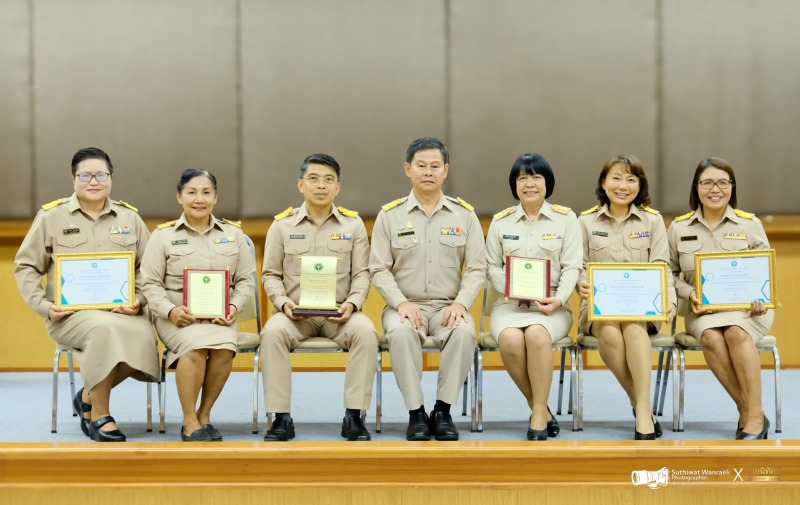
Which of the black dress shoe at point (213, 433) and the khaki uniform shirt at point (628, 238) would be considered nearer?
the black dress shoe at point (213, 433)

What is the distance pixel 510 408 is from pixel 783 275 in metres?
2.54

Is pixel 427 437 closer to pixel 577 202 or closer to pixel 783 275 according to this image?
pixel 577 202

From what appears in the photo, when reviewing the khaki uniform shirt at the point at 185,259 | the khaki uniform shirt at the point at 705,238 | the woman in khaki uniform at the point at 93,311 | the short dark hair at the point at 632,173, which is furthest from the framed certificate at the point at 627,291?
the woman in khaki uniform at the point at 93,311

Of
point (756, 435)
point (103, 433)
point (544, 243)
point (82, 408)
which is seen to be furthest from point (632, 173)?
point (82, 408)

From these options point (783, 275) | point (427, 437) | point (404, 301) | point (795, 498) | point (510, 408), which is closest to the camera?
point (795, 498)

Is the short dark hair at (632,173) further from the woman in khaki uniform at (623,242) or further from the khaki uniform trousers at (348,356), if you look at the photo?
the khaki uniform trousers at (348,356)

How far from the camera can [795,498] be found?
2.73 metres

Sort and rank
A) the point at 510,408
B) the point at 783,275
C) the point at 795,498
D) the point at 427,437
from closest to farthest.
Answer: the point at 795,498 < the point at 427,437 < the point at 510,408 < the point at 783,275

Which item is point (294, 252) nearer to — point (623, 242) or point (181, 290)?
point (181, 290)

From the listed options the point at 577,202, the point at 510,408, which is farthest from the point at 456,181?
the point at 510,408

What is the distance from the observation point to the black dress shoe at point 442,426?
140 inches

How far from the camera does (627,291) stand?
12.2 feet

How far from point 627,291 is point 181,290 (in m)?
2.03

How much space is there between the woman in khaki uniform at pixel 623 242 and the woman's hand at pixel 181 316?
70.1 inches
